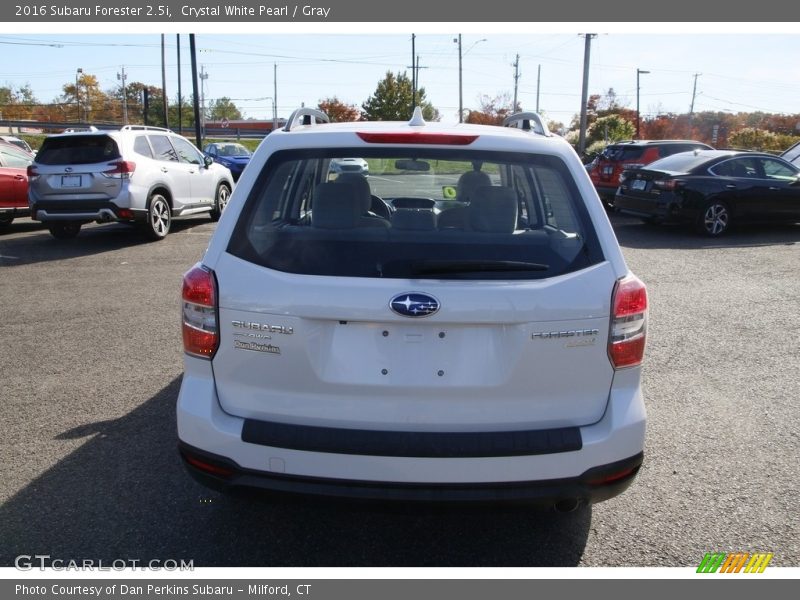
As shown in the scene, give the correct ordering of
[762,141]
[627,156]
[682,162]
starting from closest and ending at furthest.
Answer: [682,162], [627,156], [762,141]

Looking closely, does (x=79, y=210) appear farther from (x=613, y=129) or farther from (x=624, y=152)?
(x=613, y=129)

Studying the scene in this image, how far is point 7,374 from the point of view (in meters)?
5.48

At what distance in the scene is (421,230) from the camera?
9.20 feet

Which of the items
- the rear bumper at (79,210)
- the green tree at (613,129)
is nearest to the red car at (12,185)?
the rear bumper at (79,210)

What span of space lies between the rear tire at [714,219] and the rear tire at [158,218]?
32.1 feet

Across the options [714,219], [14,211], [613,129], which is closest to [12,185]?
[14,211]

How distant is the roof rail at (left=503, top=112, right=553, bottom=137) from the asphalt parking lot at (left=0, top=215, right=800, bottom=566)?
5.86 ft

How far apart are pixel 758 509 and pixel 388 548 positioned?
1.88 meters

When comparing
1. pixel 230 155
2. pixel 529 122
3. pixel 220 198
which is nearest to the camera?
pixel 529 122

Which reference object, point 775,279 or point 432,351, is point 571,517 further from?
point 775,279

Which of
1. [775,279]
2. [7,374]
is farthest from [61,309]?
[775,279]

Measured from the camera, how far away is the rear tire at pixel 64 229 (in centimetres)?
1244

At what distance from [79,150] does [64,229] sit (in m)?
1.69

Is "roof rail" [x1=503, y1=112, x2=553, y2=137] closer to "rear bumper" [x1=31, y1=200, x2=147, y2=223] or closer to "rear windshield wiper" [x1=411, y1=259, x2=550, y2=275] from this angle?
"rear windshield wiper" [x1=411, y1=259, x2=550, y2=275]
